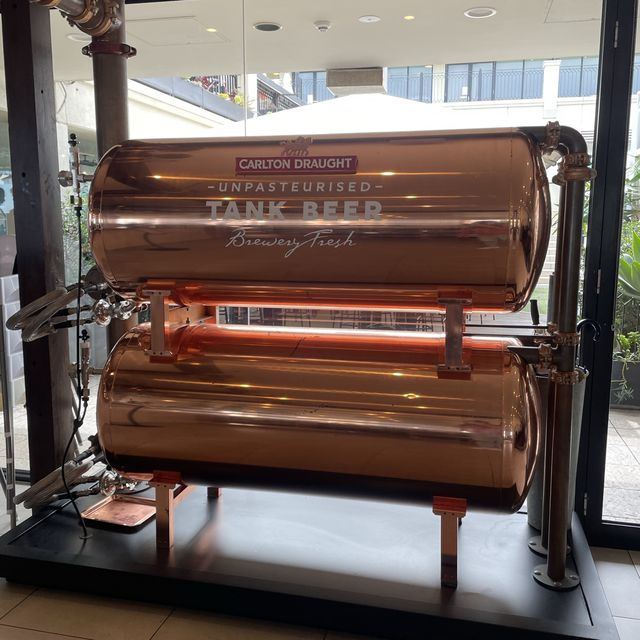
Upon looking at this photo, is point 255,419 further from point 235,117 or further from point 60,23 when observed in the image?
point 60,23

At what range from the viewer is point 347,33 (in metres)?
3.46

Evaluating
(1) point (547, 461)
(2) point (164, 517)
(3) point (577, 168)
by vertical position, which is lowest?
(2) point (164, 517)

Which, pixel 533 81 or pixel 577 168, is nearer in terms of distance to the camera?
pixel 577 168

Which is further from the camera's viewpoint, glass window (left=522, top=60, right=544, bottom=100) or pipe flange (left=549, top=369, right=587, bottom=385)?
glass window (left=522, top=60, right=544, bottom=100)

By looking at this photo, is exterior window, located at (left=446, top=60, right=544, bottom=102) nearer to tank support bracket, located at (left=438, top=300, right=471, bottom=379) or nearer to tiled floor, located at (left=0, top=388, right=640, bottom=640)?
tank support bracket, located at (left=438, top=300, right=471, bottom=379)

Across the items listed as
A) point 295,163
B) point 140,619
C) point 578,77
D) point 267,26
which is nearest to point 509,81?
point 578,77

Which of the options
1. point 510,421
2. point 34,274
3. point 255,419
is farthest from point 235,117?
point 510,421

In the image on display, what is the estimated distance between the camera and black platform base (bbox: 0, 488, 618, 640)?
1.94m

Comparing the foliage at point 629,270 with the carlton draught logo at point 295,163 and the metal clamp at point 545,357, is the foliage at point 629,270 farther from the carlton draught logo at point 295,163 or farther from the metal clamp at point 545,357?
the carlton draught logo at point 295,163

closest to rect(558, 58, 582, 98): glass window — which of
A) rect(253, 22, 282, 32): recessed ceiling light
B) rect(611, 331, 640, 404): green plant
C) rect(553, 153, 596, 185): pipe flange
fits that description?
rect(553, 153, 596, 185): pipe flange

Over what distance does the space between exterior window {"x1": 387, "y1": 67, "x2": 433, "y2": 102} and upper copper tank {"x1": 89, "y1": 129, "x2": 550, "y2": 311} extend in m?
1.25

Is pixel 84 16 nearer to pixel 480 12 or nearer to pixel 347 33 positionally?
pixel 347 33

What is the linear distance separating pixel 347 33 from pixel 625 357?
2.23 metres

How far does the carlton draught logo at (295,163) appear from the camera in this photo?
2.01 metres
